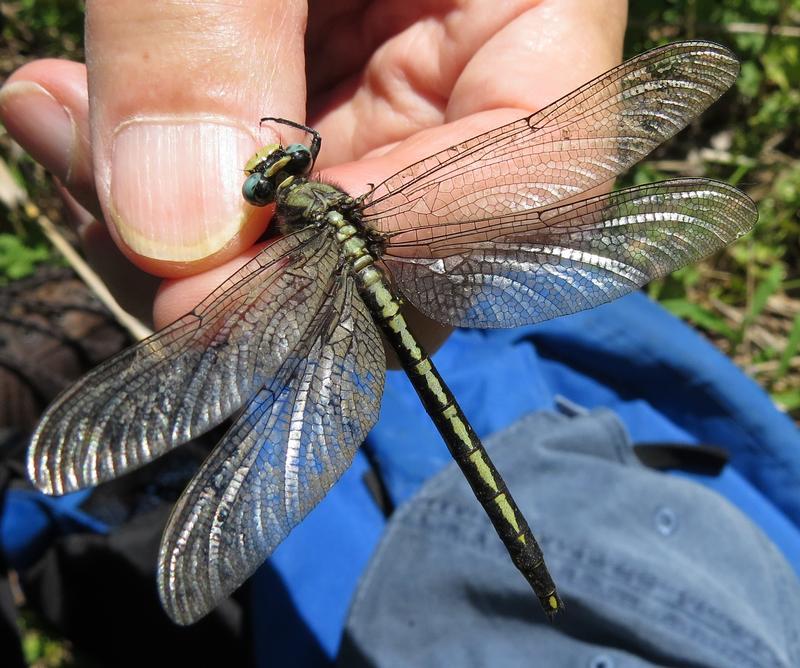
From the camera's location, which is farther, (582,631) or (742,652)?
(582,631)

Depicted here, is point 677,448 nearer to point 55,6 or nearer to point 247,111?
point 247,111

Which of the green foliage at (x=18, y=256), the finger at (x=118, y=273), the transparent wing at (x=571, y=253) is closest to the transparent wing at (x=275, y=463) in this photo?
the transparent wing at (x=571, y=253)

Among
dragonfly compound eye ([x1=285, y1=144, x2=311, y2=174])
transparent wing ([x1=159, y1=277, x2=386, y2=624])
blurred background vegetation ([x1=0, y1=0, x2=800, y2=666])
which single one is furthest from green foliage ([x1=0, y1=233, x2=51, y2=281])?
transparent wing ([x1=159, y1=277, x2=386, y2=624])

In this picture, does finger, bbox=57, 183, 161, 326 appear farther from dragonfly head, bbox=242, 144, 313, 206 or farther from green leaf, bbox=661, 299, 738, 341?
green leaf, bbox=661, 299, 738, 341

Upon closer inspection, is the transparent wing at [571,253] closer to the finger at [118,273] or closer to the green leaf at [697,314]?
the finger at [118,273]

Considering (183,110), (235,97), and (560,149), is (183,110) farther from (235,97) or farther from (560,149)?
(560,149)

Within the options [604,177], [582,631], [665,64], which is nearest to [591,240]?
[604,177]

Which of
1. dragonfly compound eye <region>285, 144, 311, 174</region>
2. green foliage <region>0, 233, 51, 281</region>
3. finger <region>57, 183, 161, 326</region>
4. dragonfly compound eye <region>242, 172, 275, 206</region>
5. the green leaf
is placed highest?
green foliage <region>0, 233, 51, 281</region>
